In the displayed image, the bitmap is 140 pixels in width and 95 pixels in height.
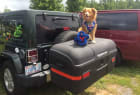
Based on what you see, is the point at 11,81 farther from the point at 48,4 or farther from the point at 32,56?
the point at 48,4

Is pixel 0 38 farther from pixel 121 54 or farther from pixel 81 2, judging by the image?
pixel 81 2

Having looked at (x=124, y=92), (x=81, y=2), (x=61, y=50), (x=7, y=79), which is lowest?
(x=124, y=92)

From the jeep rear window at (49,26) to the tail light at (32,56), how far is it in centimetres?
22

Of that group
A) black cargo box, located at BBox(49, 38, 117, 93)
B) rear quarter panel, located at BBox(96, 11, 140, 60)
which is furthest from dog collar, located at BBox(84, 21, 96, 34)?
rear quarter panel, located at BBox(96, 11, 140, 60)

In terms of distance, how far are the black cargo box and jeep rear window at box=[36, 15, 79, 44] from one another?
562mm

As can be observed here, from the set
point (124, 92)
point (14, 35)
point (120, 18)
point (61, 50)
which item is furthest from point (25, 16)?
point (120, 18)

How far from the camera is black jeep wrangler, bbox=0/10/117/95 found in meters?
1.85

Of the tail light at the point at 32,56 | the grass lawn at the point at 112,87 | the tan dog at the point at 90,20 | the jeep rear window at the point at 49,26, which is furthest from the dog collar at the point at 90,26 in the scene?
the grass lawn at the point at 112,87

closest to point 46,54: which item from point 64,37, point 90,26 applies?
point 64,37

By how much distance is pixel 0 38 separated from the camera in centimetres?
314

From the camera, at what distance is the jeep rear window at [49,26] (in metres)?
2.36

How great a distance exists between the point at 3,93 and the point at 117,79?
3.04 meters

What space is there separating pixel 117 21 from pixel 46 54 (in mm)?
3004

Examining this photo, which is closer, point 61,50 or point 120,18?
point 61,50
